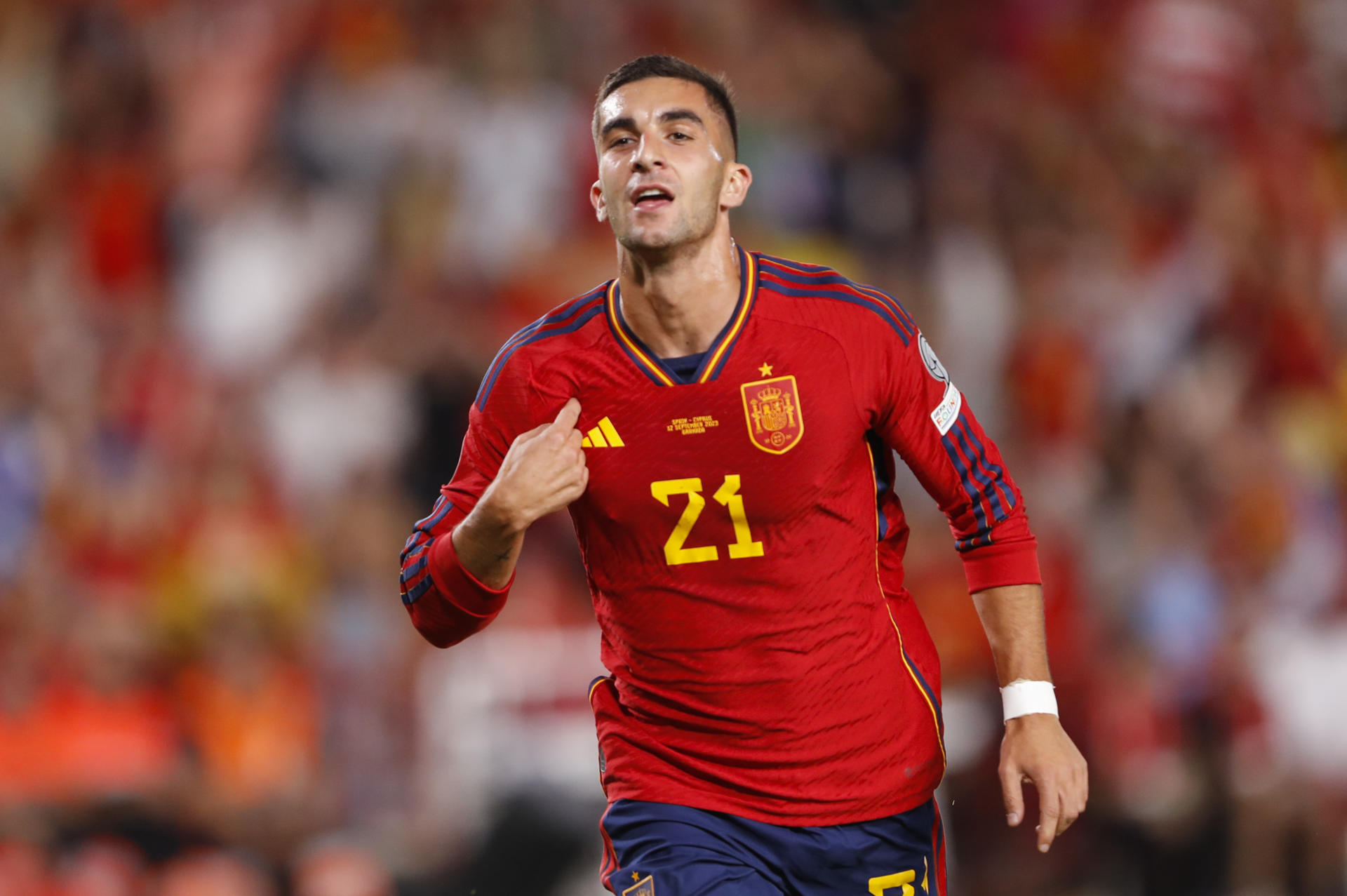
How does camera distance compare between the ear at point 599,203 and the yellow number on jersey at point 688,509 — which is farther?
the ear at point 599,203

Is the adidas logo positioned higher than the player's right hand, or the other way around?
the adidas logo

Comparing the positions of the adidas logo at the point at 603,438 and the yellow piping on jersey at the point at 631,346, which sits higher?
the yellow piping on jersey at the point at 631,346

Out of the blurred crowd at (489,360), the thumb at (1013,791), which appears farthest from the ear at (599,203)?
the blurred crowd at (489,360)

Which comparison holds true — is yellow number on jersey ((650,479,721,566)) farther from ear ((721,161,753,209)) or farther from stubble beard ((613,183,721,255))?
ear ((721,161,753,209))

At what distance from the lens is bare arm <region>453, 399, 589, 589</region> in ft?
9.84

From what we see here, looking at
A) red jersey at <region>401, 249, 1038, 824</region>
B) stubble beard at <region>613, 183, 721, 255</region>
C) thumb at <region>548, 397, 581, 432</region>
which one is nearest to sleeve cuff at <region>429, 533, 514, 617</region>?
red jersey at <region>401, 249, 1038, 824</region>

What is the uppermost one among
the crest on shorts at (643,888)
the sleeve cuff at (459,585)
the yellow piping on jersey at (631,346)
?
the yellow piping on jersey at (631,346)

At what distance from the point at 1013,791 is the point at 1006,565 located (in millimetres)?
497

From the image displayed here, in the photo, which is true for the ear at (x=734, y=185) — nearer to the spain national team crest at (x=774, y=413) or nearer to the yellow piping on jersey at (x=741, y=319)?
the yellow piping on jersey at (x=741, y=319)

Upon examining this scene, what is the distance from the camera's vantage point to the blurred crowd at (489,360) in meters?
6.25

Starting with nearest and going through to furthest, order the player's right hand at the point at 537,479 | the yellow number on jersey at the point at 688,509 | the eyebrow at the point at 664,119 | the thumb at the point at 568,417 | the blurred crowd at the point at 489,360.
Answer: the player's right hand at the point at 537,479 → the thumb at the point at 568,417 → the yellow number on jersey at the point at 688,509 → the eyebrow at the point at 664,119 → the blurred crowd at the point at 489,360

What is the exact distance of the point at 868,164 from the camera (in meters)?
8.11

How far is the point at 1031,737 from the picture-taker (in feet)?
10.8

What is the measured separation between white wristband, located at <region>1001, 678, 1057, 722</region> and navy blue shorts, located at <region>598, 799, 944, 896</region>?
0.31 m
